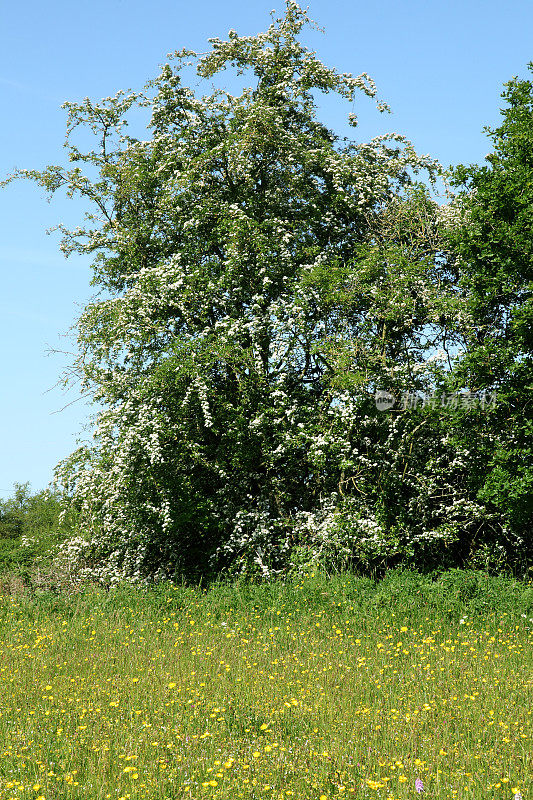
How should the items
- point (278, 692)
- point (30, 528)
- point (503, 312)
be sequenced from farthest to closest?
1. point (30, 528)
2. point (503, 312)
3. point (278, 692)

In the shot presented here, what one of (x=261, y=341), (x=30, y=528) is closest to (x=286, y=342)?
(x=261, y=341)

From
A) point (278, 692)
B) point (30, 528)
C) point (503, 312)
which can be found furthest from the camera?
point (30, 528)

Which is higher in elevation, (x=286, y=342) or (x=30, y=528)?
(x=286, y=342)

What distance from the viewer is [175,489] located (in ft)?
47.6

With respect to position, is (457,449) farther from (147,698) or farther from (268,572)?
(147,698)

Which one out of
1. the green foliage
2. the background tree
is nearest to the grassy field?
the background tree

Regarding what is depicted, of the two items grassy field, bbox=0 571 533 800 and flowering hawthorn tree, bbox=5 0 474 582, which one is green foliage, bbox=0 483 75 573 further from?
grassy field, bbox=0 571 533 800

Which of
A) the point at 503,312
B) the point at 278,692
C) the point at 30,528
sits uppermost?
the point at 503,312

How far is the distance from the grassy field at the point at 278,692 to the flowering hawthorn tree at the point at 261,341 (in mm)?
2567

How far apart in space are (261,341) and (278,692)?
8.38 meters

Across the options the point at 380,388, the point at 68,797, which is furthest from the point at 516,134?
the point at 68,797

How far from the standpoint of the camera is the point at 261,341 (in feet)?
48.0

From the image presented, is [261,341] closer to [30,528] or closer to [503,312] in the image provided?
[503,312]

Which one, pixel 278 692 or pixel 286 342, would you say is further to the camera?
pixel 286 342
